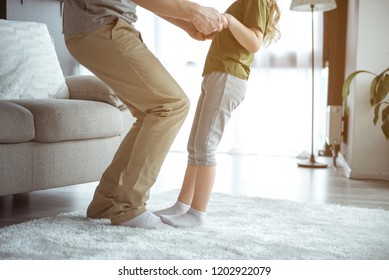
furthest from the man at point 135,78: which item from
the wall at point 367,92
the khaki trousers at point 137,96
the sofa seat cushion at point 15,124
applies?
the wall at point 367,92

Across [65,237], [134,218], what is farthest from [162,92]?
[65,237]

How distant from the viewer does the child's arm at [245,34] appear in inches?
70.8

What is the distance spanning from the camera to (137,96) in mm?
1864

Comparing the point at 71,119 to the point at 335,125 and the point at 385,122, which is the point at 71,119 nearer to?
the point at 385,122

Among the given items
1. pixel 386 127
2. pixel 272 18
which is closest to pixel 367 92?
pixel 386 127

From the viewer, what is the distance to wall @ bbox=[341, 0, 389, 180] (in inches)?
130

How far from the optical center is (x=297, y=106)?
14.9ft

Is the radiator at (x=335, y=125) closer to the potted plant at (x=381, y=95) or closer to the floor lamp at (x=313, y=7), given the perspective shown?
the floor lamp at (x=313, y=7)

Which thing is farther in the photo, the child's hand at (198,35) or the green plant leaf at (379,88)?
the green plant leaf at (379,88)

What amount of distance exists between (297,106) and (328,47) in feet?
1.79

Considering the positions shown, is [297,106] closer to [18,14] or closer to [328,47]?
[328,47]

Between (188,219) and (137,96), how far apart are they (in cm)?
46

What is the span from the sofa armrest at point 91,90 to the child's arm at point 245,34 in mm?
1025

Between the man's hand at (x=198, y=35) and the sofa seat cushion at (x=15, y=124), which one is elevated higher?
the man's hand at (x=198, y=35)
